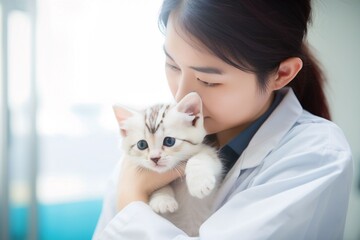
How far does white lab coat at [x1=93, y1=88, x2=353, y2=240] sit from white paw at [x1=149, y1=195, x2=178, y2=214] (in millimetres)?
49

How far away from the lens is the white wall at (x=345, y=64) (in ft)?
7.80

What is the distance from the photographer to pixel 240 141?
1094 millimetres

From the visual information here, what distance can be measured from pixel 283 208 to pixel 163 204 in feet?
1.15

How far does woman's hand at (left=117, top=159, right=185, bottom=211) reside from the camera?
0.97m

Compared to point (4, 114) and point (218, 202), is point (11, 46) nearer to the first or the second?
point (4, 114)

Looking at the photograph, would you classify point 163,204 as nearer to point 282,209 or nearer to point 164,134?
point 164,134

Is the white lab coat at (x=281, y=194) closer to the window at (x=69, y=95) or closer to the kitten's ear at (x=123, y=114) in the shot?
the kitten's ear at (x=123, y=114)

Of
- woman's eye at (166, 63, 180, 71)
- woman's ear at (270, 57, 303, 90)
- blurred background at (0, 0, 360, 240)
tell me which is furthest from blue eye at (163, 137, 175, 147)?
blurred background at (0, 0, 360, 240)

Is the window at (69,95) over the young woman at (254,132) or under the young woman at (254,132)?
under

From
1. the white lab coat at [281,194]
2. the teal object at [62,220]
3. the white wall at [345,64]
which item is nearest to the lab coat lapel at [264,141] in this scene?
the white lab coat at [281,194]

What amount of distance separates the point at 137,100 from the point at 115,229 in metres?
1.15

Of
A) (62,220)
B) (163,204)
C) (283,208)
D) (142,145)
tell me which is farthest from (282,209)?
(62,220)

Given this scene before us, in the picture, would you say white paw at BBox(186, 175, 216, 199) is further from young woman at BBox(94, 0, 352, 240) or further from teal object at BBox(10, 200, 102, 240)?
teal object at BBox(10, 200, 102, 240)

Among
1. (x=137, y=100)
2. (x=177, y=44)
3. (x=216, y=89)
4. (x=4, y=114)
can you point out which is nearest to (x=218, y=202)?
(x=216, y=89)
